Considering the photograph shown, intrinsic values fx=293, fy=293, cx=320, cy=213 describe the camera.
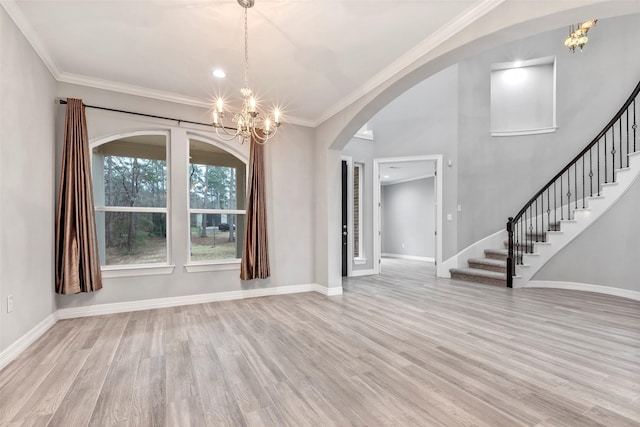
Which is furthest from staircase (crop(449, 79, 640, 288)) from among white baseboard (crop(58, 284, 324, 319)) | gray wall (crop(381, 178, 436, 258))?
white baseboard (crop(58, 284, 324, 319))

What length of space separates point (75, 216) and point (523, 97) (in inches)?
331

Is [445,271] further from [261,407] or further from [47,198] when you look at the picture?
[47,198]

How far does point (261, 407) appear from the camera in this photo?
1.79 metres

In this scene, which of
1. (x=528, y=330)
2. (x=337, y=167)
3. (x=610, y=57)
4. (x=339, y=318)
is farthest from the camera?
(x=610, y=57)

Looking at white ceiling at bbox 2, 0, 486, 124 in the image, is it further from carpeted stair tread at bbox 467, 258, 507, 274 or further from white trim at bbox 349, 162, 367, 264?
carpeted stair tread at bbox 467, 258, 507, 274

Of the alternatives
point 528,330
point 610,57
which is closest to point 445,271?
point 528,330

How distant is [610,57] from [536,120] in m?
1.44

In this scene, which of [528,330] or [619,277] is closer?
[528,330]

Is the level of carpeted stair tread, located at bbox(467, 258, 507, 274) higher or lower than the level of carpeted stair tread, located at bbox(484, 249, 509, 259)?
lower

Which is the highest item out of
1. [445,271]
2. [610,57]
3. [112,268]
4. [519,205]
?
[610,57]

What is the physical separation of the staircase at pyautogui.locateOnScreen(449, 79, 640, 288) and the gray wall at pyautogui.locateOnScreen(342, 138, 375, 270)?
5.78ft

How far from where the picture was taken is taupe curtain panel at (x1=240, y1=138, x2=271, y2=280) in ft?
14.3

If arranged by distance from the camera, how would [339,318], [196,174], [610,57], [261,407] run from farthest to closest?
1. [610,57]
2. [196,174]
3. [339,318]
4. [261,407]

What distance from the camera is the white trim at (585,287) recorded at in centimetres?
443
